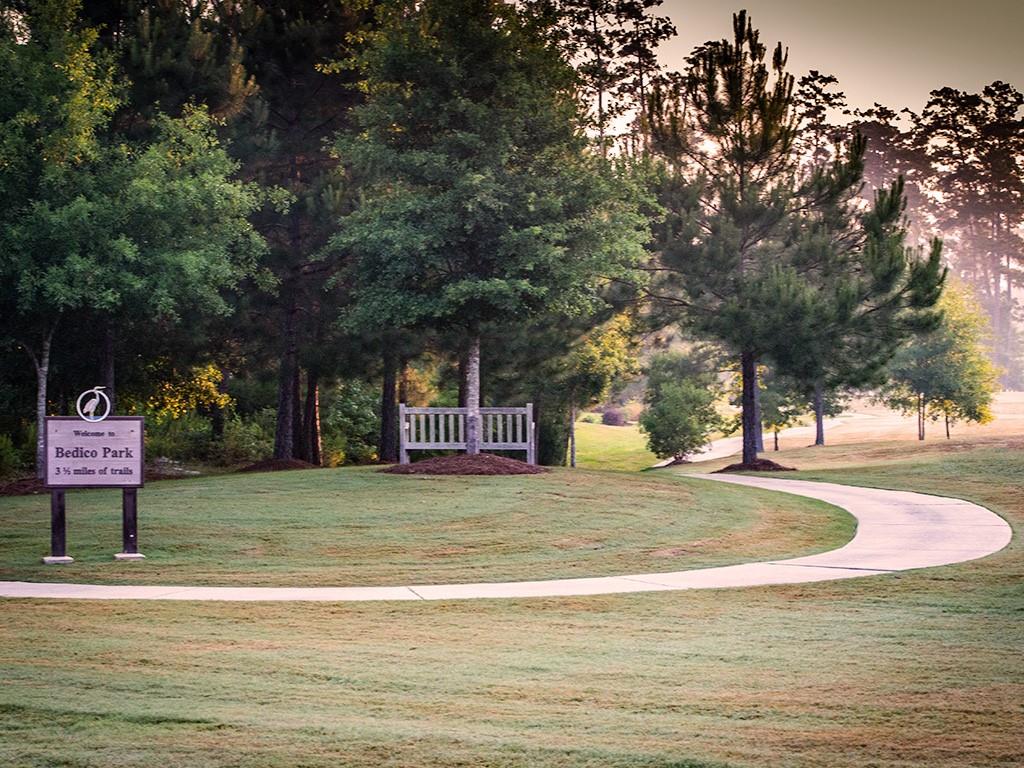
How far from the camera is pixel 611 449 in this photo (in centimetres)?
6531

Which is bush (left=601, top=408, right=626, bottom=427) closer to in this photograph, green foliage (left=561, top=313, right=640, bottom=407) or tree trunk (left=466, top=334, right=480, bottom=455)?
green foliage (left=561, top=313, right=640, bottom=407)

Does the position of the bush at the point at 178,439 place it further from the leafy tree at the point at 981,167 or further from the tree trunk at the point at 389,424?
the leafy tree at the point at 981,167

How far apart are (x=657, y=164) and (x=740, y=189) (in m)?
2.45

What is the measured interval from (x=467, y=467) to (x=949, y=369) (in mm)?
33158

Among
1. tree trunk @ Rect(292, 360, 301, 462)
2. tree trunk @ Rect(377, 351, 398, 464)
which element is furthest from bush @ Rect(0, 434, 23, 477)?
tree trunk @ Rect(377, 351, 398, 464)

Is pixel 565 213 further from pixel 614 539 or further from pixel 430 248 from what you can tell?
pixel 614 539

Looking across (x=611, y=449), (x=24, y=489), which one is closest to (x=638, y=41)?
(x=611, y=449)

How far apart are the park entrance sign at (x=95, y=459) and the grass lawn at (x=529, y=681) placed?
130 inches

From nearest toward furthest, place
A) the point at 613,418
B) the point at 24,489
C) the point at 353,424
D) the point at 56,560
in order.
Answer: the point at 56,560 → the point at 24,489 → the point at 353,424 → the point at 613,418

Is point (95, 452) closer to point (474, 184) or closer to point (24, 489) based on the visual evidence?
point (24, 489)

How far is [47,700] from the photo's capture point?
6918 millimetres

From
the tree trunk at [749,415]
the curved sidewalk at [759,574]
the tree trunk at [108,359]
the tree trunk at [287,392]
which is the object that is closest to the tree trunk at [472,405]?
the tree trunk at [287,392]

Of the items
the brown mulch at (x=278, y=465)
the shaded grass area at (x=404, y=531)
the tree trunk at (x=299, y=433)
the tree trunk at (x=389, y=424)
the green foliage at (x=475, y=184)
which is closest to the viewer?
the shaded grass area at (x=404, y=531)

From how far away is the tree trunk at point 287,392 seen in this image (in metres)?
31.5
